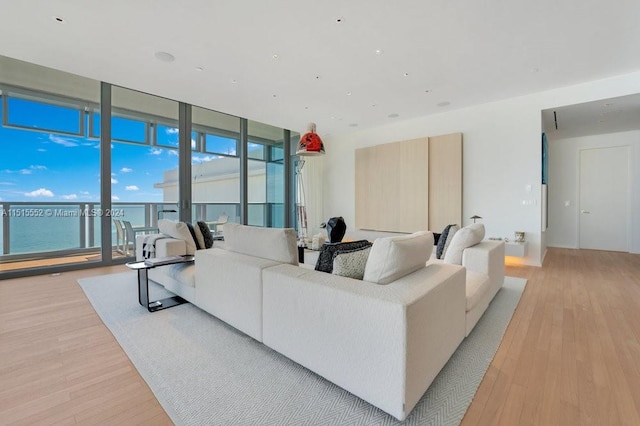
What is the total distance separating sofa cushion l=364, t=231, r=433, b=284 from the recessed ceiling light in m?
3.60

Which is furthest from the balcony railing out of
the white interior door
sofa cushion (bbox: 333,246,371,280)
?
the white interior door

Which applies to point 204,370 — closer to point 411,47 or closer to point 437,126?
point 411,47

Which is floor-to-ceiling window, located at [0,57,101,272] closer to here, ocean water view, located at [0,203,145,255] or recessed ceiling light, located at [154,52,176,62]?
ocean water view, located at [0,203,145,255]

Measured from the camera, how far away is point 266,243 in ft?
7.48

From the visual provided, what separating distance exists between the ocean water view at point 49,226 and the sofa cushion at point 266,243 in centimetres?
361

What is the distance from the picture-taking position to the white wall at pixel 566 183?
6285mm

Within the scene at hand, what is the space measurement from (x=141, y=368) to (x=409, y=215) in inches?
211

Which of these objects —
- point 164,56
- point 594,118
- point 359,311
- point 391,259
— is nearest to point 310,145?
point 164,56

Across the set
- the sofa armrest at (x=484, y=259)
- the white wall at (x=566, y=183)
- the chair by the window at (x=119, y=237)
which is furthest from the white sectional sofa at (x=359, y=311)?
the white wall at (x=566, y=183)

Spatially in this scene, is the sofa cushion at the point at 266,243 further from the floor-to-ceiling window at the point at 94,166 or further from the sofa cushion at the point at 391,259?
the floor-to-ceiling window at the point at 94,166

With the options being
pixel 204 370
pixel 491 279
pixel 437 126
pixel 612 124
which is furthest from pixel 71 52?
pixel 612 124

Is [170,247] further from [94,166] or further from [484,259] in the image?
[484,259]

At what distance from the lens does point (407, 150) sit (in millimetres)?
6102

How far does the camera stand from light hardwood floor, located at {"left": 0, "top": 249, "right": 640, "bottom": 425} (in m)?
1.47
